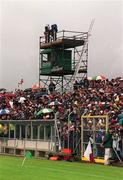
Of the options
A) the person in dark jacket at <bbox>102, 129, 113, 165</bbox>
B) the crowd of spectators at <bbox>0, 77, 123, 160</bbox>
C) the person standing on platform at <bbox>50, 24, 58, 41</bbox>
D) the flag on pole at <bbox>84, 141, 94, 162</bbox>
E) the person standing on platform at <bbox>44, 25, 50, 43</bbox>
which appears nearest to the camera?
the person in dark jacket at <bbox>102, 129, 113, 165</bbox>

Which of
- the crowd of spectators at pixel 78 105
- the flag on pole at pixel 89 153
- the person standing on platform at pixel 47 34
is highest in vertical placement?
the person standing on platform at pixel 47 34

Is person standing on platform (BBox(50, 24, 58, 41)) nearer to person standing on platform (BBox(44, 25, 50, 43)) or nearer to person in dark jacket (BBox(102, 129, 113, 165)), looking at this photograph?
person standing on platform (BBox(44, 25, 50, 43))

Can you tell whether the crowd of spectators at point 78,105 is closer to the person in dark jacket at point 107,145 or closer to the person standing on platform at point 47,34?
the person in dark jacket at point 107,145

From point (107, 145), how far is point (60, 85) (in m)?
25.4

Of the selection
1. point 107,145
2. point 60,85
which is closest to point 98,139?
point 107,145

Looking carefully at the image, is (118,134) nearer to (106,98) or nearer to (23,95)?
(106,98)

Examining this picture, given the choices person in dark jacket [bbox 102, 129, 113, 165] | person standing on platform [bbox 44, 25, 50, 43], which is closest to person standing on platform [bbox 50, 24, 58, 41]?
person standing on platform [bbox 44, 25, 50, 43]

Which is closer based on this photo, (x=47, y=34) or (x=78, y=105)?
(x=78, y=105)

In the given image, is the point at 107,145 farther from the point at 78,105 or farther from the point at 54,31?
the point at 54,31

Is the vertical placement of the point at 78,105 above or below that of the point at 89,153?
above

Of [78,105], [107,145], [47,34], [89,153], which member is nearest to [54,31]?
[47,34]

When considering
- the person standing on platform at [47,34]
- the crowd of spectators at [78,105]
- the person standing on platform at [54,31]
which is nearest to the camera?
the crowd of spectators at [78,105]

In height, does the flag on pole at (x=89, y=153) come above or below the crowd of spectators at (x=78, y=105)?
below

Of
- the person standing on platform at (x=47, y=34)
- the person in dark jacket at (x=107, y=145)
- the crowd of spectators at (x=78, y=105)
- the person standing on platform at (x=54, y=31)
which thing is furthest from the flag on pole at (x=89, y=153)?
the person standing on platform at (x=47, y=34)
